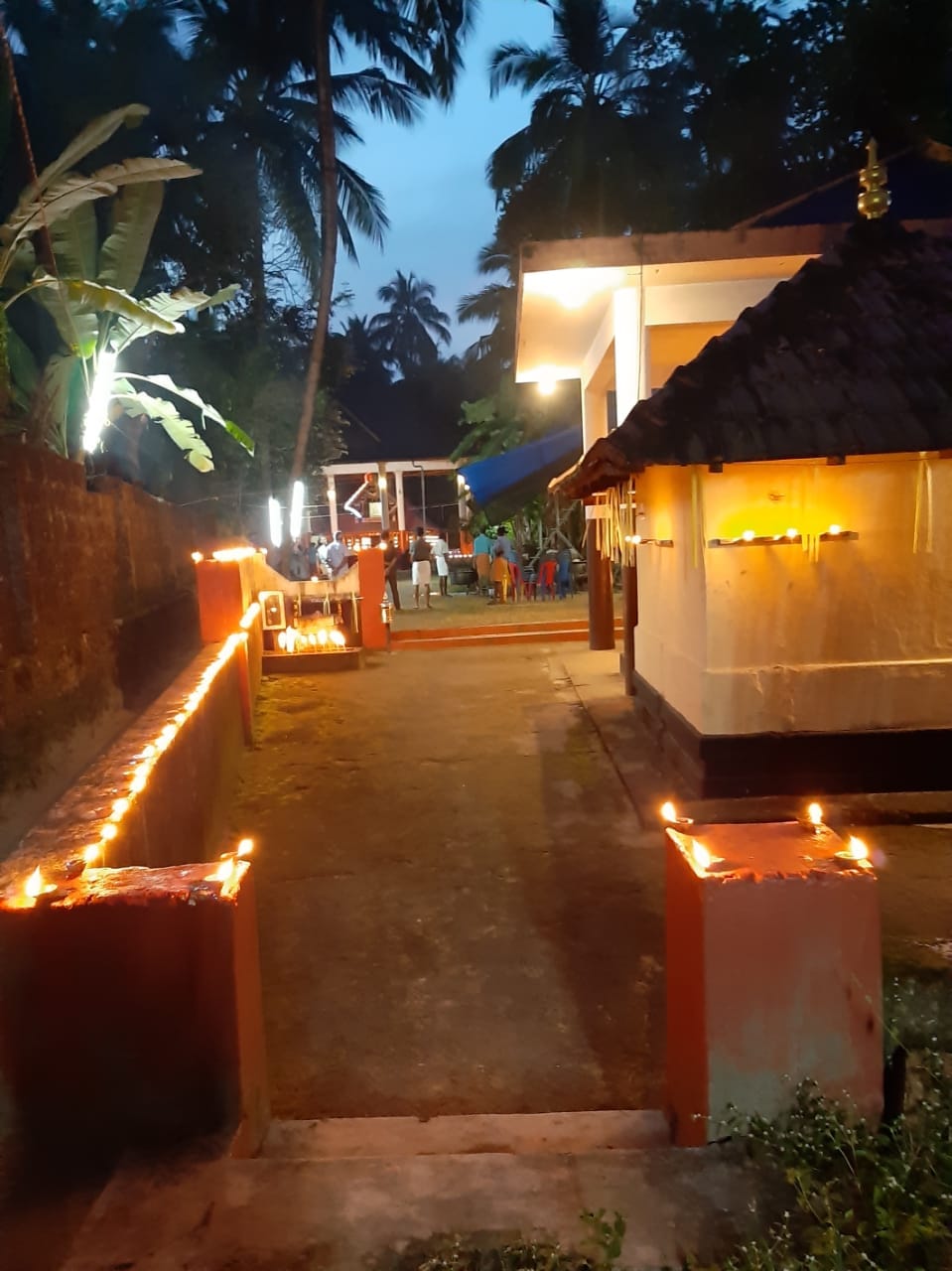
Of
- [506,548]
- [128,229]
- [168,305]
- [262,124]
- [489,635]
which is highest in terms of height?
[262,124]

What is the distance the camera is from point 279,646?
11961 millimetres

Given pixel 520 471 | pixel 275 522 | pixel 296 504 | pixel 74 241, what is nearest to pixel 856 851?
pixel 74 241

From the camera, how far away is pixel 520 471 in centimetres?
1911

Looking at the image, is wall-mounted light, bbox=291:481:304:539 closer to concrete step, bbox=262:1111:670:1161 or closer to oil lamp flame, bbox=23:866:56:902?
oil lamp flame, bbox=23:866:56:902

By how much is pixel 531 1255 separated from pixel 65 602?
5.45 metres

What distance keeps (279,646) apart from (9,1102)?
9365 millimetres

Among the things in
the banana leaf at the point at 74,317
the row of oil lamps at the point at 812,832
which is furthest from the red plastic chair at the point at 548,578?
the row of oil lamps at the point at 812,832

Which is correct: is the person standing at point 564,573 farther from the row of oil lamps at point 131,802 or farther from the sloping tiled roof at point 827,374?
the sloping tiled roof at point 827,374

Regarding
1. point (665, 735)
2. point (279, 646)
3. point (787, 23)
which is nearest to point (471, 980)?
point (665, 735)

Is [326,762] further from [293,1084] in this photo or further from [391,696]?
[293,1084]

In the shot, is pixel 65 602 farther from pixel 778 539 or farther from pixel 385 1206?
pixel 385 1206

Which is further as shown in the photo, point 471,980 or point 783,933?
point 471,980

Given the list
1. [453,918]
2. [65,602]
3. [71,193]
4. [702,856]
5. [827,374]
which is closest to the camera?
[702,856]

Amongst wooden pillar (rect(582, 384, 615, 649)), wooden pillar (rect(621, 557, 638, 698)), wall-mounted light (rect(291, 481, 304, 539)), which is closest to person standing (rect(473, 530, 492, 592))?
wall-mounted light (rect(291, 481, 304, 539))
